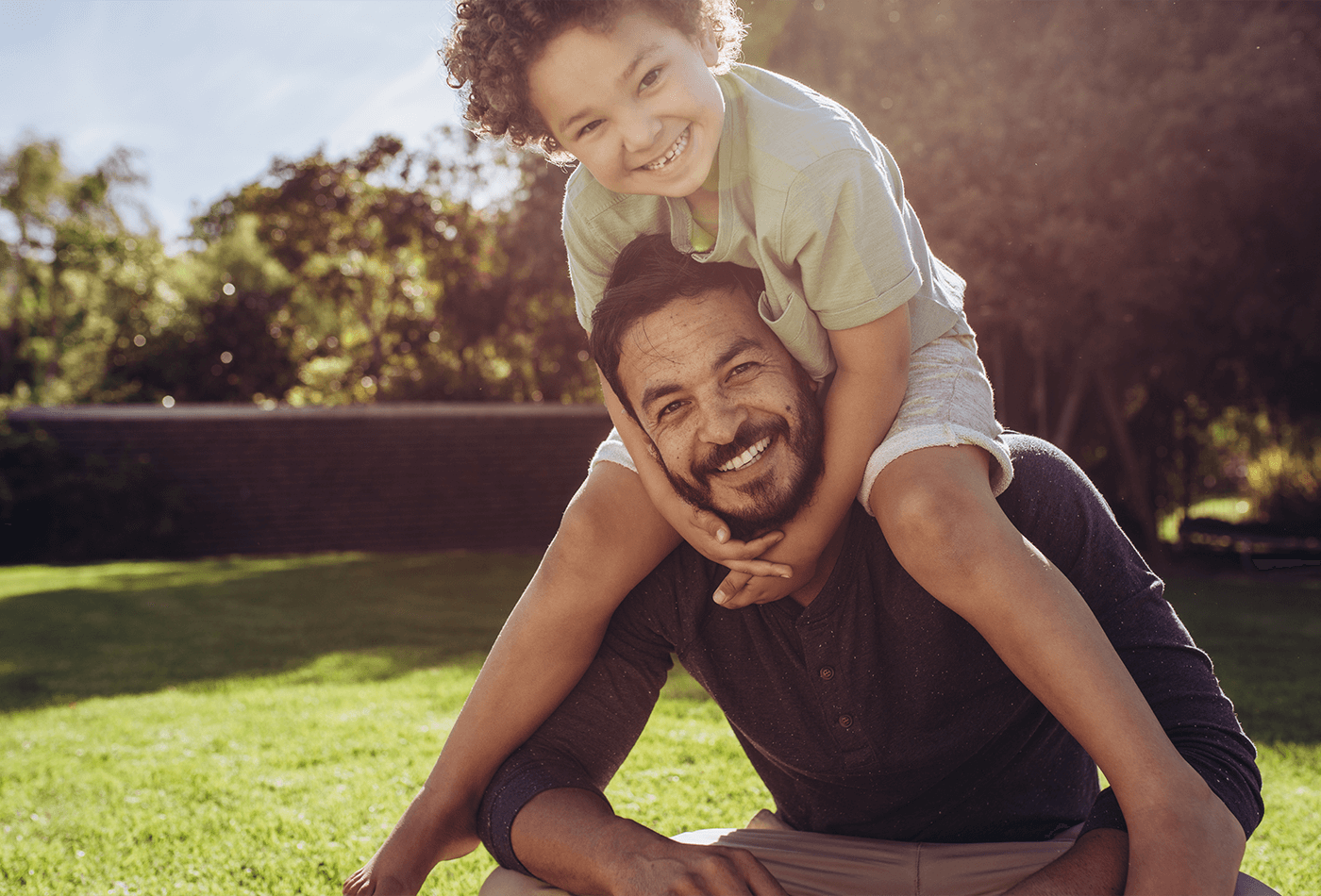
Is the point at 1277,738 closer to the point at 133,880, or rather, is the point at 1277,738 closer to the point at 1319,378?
the point at 133,880

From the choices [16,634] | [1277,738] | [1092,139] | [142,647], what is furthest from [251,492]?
[1277,738]

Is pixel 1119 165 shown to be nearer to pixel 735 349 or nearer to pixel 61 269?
pixel 735 349

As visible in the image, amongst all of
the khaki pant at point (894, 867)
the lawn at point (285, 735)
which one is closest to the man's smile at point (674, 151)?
the khaki pant at point (894, 867)

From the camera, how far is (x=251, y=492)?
1428cm

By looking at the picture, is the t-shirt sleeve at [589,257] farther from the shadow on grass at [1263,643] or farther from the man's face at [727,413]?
Answer: the shadow on grass at [1263,643]

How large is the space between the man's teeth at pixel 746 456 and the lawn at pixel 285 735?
Answer: 1.60 m

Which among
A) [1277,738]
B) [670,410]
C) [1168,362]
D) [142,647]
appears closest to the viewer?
[670,410]

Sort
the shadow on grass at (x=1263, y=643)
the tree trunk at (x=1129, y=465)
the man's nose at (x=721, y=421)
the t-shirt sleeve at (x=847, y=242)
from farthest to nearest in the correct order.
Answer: the tree trunk at (x=1129, y=465)
the shadow on grass at (x=1263, y=643)
the t-shirt sleeve at (x=847, y=242)
the man's nose at (x=721, y=421)

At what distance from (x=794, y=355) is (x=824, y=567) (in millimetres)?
467

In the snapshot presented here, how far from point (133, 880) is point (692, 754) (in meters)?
2.06

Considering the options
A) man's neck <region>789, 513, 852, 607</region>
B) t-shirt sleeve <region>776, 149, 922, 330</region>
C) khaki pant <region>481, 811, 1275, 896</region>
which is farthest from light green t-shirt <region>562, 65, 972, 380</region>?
khaki pant <region>481, 811, 1275, 896</region>

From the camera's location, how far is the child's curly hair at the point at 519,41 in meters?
2.26

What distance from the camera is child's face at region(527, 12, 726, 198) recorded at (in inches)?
89.3

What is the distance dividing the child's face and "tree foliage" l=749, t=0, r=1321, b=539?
7931 mm
